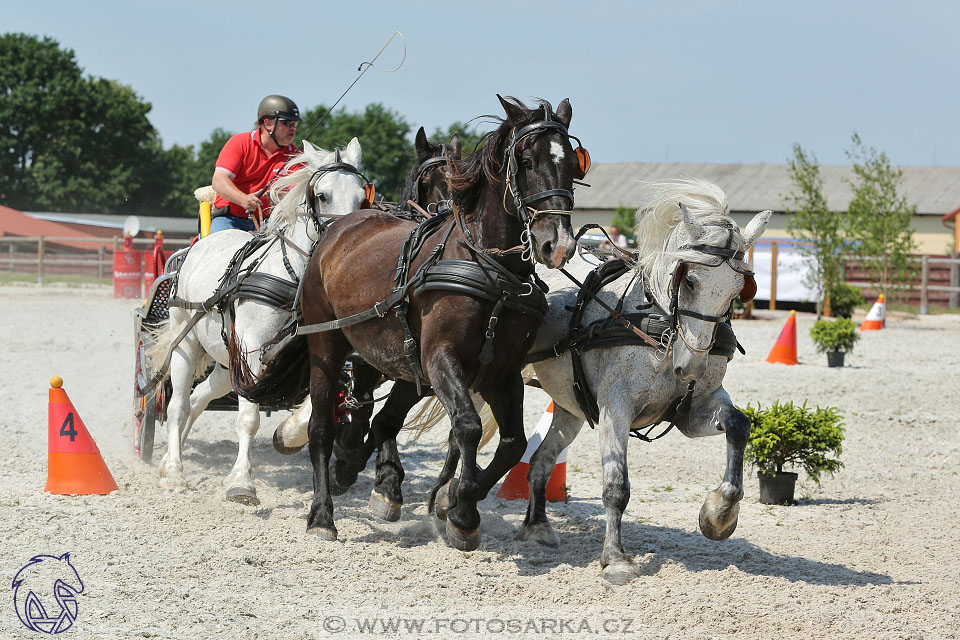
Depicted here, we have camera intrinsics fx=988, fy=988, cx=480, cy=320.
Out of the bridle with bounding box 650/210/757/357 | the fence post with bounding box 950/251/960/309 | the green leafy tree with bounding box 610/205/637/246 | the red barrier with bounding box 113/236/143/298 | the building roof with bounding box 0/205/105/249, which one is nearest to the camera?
the bridle with bounding box 650/210/757/357

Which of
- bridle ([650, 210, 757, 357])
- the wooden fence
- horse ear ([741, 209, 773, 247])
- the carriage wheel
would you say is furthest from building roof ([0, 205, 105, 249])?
horse ear ([741, 209, 773, 247])

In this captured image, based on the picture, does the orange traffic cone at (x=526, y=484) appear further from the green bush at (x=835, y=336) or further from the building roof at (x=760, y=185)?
the building roof at (x=760, y=185)

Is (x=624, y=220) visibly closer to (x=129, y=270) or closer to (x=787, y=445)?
(x=129, y=270)

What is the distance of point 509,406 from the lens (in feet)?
16.5

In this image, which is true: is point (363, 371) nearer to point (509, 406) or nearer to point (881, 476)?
point (509, 406)

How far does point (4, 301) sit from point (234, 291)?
54.9 feet

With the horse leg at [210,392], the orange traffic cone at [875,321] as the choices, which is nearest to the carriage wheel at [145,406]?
the horse leg at [210,392]

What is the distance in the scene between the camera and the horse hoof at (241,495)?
19.8 feet

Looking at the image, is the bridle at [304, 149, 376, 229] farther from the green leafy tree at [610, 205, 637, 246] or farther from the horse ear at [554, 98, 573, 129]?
the green leafy tree at [610, 205, 637, 246]

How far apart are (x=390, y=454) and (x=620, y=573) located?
185 centimetres

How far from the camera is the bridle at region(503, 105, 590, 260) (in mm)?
4418

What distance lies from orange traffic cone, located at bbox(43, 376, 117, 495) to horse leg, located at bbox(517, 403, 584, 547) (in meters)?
2.78

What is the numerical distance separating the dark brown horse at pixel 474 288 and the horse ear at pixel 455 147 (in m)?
0.30

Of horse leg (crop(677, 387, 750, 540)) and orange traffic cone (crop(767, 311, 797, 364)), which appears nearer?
horse leg (crop(677, 387, 750, 540))
